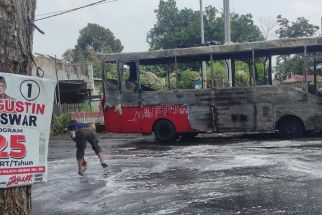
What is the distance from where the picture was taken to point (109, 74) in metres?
18.0

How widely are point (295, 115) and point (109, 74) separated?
660 cm

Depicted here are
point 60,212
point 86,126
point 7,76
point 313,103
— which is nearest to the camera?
point 7,76

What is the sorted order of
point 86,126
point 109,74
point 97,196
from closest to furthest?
point 97,196
point 86,126
point 109,74

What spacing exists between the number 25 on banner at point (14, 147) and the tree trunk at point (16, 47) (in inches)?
7.7

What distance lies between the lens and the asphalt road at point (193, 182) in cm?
718

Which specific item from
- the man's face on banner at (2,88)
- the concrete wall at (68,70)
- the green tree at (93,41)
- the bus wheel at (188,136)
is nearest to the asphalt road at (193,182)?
the bus wheel at (188,136)

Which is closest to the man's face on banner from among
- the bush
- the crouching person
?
the crouching person

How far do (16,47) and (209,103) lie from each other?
13.3 m

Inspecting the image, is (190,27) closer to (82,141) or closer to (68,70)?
(68,70)

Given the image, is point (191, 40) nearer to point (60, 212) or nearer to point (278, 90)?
point (278, 90)

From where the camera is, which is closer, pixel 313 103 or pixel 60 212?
pixel 60 212

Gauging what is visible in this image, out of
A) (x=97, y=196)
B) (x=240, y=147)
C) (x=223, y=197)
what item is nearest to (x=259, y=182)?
(x=223, y=197)

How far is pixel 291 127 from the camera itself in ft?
51.6

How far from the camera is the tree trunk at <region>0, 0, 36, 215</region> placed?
290 cm
